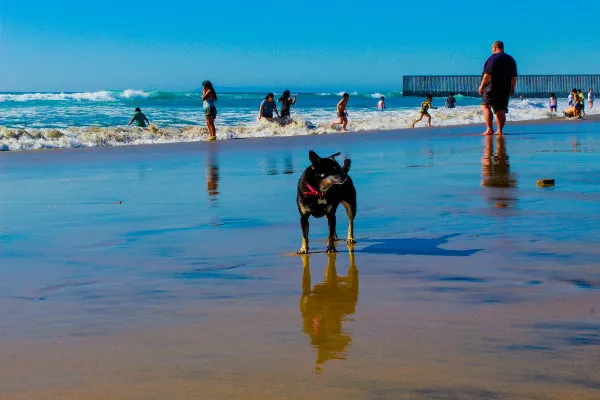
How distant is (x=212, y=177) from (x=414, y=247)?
5.96 metres

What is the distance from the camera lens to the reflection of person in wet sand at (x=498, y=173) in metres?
8.31

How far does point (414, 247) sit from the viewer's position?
583cm

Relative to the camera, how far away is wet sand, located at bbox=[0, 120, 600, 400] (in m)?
3.04

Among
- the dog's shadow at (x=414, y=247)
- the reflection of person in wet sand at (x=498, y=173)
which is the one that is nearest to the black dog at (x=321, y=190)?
the dog's shadow at (x=414, y=247)

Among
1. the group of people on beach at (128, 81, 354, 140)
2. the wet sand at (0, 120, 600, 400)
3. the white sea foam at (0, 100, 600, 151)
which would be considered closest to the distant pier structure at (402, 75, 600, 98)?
the white sea foam at (0, 100, 600, 151)

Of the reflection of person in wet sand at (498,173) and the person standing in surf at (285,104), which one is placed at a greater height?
the person standing in surf at (285,104)

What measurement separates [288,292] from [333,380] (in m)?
1.57

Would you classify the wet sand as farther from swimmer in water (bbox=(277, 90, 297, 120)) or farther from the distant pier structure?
the distant pier structure

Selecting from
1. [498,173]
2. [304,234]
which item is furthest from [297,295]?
[498,173]

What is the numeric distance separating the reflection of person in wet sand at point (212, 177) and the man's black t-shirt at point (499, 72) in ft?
16.5

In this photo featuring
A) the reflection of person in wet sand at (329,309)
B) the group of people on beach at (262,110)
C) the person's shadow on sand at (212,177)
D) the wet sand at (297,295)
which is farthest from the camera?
the group of people on beach at (262,110)

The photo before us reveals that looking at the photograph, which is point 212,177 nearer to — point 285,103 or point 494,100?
point 494,100

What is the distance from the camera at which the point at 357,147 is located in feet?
57.2

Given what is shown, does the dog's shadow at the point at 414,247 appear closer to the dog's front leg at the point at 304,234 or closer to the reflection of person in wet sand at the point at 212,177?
the dog's front leg at the point at 304,234
